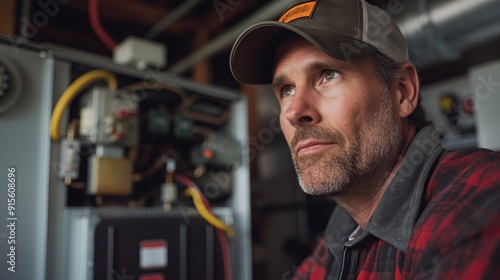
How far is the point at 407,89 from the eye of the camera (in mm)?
930

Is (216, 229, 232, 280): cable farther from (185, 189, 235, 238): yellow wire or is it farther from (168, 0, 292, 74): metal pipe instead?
(168, 0, 292, 74): metal pipe

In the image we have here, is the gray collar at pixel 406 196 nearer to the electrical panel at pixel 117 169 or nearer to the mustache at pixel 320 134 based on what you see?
the mustache at pixel 320 134

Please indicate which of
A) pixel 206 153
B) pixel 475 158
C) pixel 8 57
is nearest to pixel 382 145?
pixel 475 158

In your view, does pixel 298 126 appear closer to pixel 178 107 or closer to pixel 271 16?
pixel 178 107

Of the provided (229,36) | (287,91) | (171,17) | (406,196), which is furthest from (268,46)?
(171,17)

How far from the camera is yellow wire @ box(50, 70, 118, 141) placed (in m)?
1.05

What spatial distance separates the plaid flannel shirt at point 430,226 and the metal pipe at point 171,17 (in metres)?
1.16

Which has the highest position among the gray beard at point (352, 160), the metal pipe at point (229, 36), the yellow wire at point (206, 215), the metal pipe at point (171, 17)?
the metal pipe at point (171, 17)

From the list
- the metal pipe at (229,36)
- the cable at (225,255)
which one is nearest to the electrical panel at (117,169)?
the cable at (225,255)

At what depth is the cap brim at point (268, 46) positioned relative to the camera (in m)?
0.81

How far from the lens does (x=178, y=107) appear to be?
1.43 meters

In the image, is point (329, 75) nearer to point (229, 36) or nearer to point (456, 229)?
point (456, 229)

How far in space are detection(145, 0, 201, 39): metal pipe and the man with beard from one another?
86cm

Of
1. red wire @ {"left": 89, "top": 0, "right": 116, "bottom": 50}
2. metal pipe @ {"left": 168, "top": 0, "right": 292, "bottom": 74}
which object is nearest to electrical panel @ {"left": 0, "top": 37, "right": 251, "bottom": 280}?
red wire @ {"left": 89, "top": 0, "right": 116, "bottom": 50}
